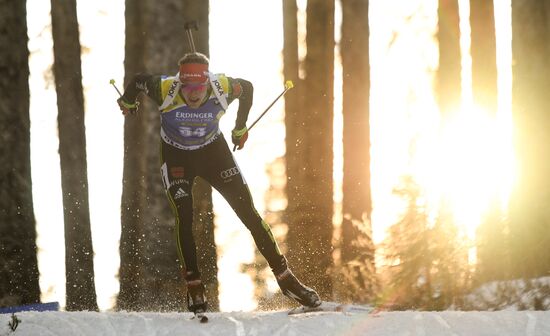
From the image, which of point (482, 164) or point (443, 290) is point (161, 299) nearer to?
point (443, 290)

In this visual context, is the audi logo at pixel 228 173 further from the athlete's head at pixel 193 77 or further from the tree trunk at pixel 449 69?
the tree trunk at pixel 449 69

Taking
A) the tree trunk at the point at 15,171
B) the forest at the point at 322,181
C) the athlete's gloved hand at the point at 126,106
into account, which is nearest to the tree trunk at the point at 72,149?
the forest at the point at 322,181

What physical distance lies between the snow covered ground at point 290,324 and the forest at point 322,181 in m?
1.33

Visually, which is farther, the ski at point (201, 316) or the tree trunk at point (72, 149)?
the tree trunk at point (72, 149)

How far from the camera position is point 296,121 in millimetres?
14141

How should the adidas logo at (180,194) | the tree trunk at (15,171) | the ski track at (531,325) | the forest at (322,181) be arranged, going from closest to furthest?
the ski track at (531,325)
the adidas logo at (180,194)
the forest at (322,181)
the tree trunk at (15,171)

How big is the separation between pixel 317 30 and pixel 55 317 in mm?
8151

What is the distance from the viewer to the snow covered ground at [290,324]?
20.2 ft

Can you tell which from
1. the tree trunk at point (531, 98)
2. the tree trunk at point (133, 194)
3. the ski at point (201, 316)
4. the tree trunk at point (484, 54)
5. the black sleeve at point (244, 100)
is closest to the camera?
the ski at point (201, 316)

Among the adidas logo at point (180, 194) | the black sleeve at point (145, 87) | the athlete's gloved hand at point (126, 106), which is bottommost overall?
the adidas logo at point (180, 194)

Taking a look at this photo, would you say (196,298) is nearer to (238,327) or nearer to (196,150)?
(238,327)

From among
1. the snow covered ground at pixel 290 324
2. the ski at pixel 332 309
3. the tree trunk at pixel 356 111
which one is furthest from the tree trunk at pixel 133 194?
the tree trunk at pixel 356 111

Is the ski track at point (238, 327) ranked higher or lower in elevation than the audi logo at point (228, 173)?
lower

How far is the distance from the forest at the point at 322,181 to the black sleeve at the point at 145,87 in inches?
100
